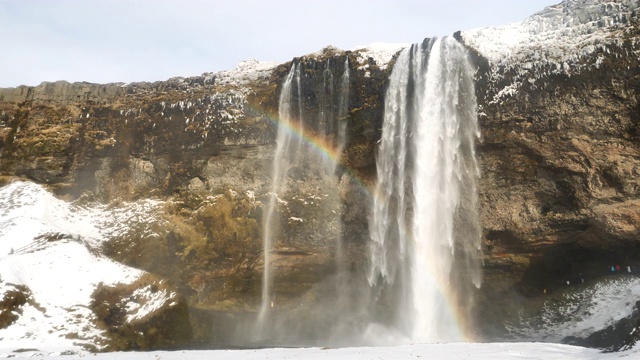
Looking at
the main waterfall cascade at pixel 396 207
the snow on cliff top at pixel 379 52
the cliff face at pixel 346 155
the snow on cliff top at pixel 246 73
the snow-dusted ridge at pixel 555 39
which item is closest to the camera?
the snow-dusted ridge at pixel 555 39

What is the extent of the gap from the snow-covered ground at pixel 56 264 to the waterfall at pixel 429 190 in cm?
1030

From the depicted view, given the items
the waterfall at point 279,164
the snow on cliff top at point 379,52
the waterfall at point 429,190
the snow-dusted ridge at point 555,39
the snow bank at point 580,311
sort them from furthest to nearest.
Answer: the waterfall at point 279,164, the snow on cliff top at point 379,52, the waterfall at point 429,190, the snow-dusted ridge at point 555,39, the snow bank at point 580,311

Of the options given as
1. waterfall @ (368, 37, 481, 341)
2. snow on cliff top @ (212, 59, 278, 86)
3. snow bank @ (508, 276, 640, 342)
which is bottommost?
snow bank @ (508, 276, 640, 342)

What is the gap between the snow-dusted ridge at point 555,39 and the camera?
795 inches

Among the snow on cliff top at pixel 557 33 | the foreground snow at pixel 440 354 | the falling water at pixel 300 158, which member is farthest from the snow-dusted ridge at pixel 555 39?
the foreground snow at pixel 440 354

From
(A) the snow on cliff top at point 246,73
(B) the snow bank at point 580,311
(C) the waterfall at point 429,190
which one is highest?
(A) the snow on cliff top at point 246,73

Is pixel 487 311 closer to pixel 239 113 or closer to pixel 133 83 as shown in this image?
pixel 239 113

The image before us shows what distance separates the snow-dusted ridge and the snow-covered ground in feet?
54.6

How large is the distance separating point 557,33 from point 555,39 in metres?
0.33

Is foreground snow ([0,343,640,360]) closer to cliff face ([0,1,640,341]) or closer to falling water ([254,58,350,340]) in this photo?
cliff face ([0,1,640,341])

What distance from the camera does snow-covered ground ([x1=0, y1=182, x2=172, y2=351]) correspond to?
58.9ft

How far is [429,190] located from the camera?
2283cm

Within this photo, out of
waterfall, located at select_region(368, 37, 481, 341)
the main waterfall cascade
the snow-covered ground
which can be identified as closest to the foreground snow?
the snow-covered ground

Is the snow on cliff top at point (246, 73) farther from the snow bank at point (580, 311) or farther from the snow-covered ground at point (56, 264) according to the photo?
the snow bank at point (580, 311)
